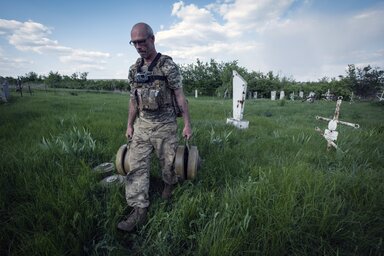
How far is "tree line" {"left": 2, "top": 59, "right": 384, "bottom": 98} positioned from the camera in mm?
37281

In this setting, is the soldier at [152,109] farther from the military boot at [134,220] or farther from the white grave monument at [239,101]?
the white grave monument at [239,101]

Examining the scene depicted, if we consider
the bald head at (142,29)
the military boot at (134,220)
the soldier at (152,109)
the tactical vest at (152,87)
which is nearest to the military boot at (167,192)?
the soldier at (152,109)


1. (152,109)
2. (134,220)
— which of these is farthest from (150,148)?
(134,220)

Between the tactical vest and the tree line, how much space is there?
3094cm

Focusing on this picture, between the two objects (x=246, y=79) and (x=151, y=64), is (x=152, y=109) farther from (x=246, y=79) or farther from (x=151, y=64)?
(x=246, y=79)

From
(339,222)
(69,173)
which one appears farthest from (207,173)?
(69,173)

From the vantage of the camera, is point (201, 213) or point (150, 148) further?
point (150, 148)

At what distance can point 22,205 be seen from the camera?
208 centimetres

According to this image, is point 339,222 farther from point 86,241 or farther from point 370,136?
point 370,136

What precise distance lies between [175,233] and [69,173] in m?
1.68

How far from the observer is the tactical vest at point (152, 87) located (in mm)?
2510

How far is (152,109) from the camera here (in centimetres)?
256

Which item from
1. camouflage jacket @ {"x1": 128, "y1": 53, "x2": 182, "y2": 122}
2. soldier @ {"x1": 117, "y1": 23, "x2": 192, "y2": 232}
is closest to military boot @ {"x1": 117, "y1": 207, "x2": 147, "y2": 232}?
soldier @ {"x1": 117, "y1": 23, "x2": 192, "y2": 232}

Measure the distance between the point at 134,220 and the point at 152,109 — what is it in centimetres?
122
